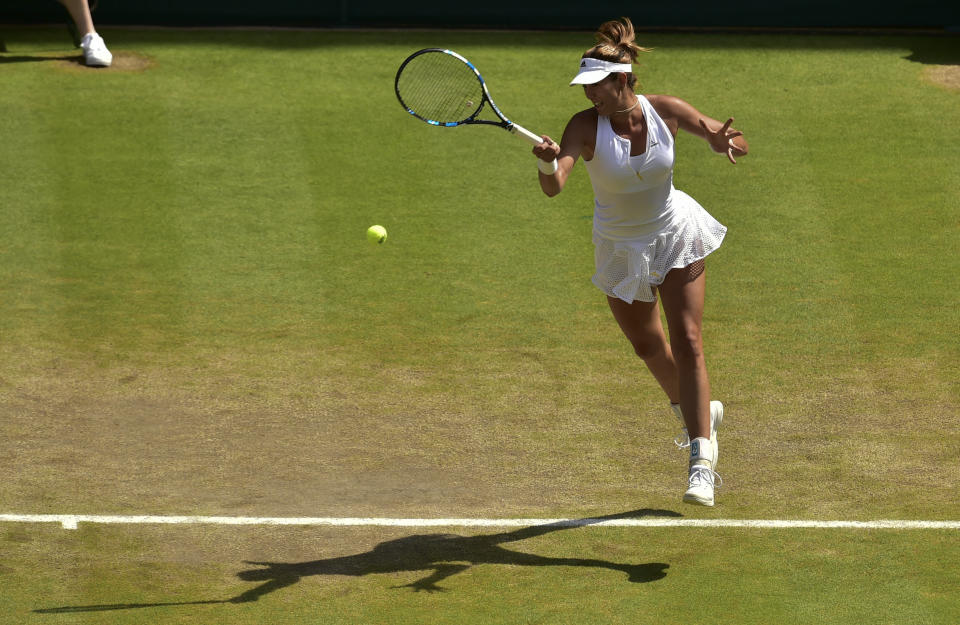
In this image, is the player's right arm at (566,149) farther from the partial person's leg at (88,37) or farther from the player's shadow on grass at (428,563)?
the partial person's leg at (88,37)

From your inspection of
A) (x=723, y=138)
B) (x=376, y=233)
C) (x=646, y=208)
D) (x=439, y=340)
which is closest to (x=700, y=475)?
(x=646, y=208)

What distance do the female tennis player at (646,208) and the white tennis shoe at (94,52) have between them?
7487mm

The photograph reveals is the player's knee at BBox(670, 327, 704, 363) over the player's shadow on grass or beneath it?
over

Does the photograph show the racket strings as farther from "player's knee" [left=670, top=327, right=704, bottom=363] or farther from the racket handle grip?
"player's knee" [left=670, top=327, right=704, bottom=363]

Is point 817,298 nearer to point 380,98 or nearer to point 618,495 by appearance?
point 618,495

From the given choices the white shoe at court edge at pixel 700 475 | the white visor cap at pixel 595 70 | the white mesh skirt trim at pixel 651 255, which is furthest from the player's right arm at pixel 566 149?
the white shoe at court edge at pixel 700 475

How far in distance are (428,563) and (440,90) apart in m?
2.86

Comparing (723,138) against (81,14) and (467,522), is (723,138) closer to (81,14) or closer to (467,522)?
(467,522)

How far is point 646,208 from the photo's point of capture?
6.97 m

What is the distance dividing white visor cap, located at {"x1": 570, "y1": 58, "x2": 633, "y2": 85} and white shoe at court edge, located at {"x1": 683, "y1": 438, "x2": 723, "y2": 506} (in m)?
1.78

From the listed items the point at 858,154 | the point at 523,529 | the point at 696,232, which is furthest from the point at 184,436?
the point at 858,154

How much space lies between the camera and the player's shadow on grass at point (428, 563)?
6520 mm

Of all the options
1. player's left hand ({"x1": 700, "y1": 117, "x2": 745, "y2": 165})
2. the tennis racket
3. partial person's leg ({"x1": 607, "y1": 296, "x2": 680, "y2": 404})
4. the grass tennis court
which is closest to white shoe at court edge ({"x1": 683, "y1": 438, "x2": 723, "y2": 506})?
the grass tennis court

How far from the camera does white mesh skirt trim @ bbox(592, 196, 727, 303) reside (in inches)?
275
